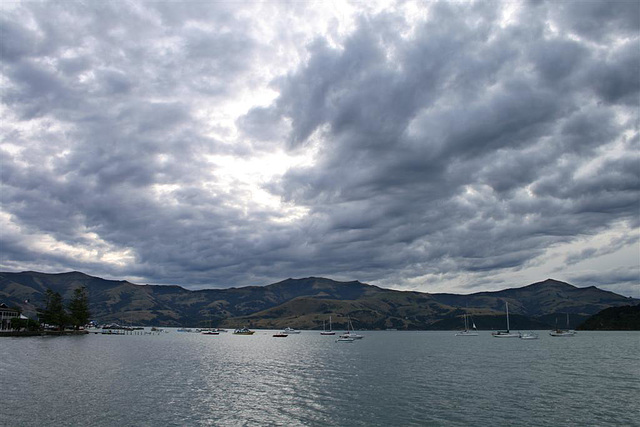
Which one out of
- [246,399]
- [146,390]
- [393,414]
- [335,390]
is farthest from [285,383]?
[393,414]

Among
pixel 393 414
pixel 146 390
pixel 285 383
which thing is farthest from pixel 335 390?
pixel 146 390

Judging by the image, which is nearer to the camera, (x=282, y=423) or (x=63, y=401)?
(x=282, y=423)

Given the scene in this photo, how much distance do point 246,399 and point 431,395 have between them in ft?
99.3

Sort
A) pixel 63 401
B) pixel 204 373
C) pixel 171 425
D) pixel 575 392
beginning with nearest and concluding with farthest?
1. pixel 171 425
2. pixel 63 401
3. pixel 575 392
4. pixel 204 373

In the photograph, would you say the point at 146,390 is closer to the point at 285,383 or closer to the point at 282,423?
the point at 285,383

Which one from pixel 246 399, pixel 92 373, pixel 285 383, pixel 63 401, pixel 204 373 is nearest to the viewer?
pixel 63 401

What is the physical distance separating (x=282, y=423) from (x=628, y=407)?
4914 cm

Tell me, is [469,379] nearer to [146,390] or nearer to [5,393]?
[146,390]

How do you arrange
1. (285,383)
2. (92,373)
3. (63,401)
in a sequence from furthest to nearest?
(92,373) → (285,383) → (63,401)

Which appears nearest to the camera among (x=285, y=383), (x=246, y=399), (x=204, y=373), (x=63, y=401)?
(x=63, y=401)

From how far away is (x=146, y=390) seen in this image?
76438 millimetres

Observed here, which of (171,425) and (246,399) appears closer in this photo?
(171,425)

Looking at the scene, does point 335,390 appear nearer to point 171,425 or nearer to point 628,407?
point 171,425

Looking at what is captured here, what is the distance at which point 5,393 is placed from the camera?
7019cm
